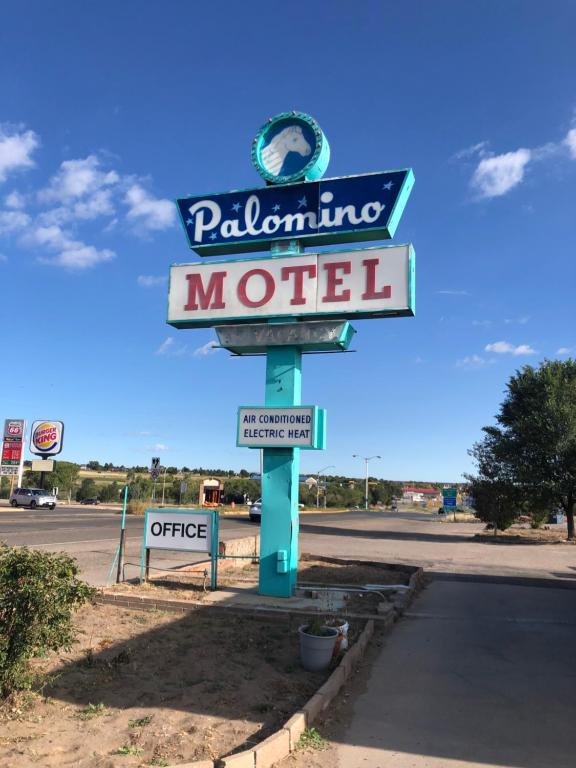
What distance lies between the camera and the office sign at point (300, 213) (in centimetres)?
1045

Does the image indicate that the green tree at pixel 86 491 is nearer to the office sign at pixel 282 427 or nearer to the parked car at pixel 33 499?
the parked car at pixel 33 499

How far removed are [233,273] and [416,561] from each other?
1182 centimetres

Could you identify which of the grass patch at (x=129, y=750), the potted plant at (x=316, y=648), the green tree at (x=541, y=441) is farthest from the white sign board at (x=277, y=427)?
the green tree at (x=541, y=441)

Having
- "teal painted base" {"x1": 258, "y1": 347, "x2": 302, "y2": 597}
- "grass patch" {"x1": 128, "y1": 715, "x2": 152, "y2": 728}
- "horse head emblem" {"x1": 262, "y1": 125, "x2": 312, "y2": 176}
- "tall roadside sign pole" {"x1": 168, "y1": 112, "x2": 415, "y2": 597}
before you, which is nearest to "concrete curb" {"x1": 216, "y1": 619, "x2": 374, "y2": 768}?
"grass patch" {"x1": 128, "y1": 715, "x2": 152, "y2": 728}

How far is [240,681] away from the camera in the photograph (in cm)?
600

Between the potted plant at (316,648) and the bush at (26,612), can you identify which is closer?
the bush at (26,612)

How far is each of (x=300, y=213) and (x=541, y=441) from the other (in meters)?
21.1

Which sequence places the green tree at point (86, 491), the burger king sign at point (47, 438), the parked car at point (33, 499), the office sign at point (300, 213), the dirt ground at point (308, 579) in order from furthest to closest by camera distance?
the green tree at point (86, 491) → the burger king sign at point (47, 438) → the parked car at point (33, 499) → the office sign at point (300, 213) → the dirt ground at point (308, 579)

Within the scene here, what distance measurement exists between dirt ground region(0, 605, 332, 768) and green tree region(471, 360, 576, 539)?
22.6 m

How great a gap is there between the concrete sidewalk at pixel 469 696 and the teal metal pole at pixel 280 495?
2244mm

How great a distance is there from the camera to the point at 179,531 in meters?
10.9

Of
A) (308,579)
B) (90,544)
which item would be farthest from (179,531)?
(90,544)

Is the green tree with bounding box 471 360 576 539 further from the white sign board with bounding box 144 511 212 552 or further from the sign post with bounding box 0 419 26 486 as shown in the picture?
the sign post with bounding box 0 419 26 486

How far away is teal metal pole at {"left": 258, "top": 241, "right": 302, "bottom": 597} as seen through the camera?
10.1 metres
